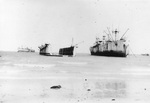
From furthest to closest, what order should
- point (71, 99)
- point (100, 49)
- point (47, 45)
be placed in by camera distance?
point (100, 49) → point (47, 45) → point (71, 99)

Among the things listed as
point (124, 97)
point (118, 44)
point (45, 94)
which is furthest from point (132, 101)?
point (118, 44)

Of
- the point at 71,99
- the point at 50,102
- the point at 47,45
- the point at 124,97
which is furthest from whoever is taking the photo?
the point at 47,45

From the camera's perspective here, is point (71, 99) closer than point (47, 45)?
Yes

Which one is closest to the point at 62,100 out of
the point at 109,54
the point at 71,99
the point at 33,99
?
the point at 71,99

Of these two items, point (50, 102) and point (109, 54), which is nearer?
point (50, 102)

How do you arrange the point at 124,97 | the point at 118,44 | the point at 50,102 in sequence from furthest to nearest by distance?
the point at 118,44 < the point at 124,97 < the point at 50,102

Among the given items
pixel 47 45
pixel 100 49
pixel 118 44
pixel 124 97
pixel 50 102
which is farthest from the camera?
pixel 100 49

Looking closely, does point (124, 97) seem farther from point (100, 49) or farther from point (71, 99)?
point (100, 49)

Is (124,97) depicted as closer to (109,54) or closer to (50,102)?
(50,102)
